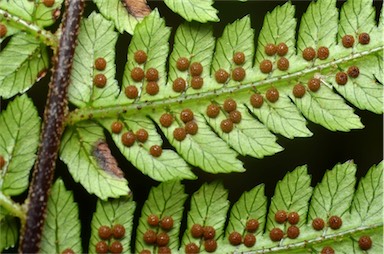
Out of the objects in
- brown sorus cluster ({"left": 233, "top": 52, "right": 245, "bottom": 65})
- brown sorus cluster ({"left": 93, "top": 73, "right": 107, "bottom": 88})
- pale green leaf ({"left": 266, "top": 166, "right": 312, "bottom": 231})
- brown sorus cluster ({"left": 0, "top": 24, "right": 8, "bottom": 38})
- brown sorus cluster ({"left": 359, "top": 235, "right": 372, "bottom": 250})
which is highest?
brown sorus cluster ({"left": 0, "top": 24, "right": 8, "bottom": 38})

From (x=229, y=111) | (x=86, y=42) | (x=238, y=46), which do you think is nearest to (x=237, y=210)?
(x=229, y=111)

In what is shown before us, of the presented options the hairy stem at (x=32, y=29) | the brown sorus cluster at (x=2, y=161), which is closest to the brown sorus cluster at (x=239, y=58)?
the hairy stem at (x=32, y=29)

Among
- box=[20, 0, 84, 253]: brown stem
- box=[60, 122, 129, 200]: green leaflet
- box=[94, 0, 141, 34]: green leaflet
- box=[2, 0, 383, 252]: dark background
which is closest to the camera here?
box=[20, 0, 84, 253]: brown stem

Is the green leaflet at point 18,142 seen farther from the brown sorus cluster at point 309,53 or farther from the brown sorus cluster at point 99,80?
the brown sorus cluster at point 309,53

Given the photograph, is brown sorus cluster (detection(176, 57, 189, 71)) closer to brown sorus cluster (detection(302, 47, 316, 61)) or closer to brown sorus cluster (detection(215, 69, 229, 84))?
brown sorus cluster (detection(215, 69, 229, 84))

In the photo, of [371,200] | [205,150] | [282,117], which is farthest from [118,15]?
[371,200]

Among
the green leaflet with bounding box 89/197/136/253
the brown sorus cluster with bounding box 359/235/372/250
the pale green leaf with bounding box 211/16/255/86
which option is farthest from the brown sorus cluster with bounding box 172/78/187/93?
the brown sorus cluster with bounding box 359/235/372/250

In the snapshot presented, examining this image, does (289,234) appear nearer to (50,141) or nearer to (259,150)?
(259,150)
